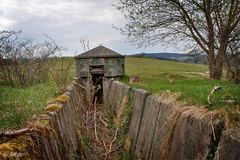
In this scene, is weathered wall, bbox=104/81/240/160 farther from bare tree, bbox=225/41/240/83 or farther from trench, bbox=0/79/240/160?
bare tree, bbox=225/41/240/83

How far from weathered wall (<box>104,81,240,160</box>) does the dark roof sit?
16.0m

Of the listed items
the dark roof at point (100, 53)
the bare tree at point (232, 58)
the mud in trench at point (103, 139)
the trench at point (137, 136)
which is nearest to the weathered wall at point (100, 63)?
the dark roof at point (100, 53)

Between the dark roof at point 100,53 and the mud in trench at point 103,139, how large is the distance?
36.3 feet

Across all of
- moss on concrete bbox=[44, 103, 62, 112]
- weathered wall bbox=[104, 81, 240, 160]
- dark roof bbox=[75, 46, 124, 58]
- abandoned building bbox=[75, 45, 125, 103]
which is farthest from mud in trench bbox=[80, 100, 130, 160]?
dark roof bbox=[75, 46, 124, 58]

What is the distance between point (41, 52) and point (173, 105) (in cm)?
1519

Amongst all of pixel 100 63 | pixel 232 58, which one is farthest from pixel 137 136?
pixel 100 63

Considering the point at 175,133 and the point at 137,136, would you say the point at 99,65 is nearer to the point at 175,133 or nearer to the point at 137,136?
the point at 137,136

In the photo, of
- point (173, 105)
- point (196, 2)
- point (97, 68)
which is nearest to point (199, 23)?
point (196, 2)

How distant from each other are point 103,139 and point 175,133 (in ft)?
19.5

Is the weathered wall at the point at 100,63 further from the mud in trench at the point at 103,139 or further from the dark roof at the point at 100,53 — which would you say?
the mud in trench at the point at 103,139

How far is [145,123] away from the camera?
11539 mm

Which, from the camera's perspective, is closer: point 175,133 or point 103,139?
point 175,133

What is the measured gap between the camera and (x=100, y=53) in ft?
96.3

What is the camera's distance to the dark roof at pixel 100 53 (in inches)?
1142
